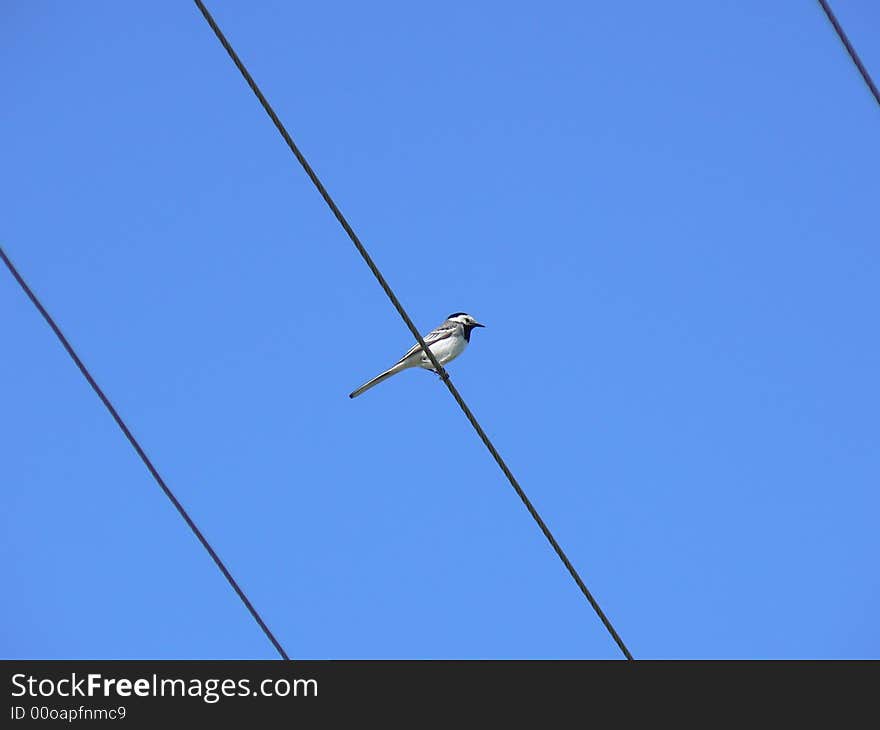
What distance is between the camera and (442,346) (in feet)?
43.6

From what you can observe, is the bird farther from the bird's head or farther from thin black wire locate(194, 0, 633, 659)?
thin black wire locate(194, 0, 633, 659)

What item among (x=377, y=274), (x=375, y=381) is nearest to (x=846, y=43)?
(x=377, y=274)

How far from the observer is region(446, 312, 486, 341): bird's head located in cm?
1370

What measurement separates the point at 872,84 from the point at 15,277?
4693 millimetres

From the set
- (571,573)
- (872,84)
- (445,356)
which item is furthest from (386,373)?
(872,84)

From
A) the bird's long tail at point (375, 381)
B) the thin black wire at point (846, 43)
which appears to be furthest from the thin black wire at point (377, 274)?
the bird's long tail at point (375, 381)

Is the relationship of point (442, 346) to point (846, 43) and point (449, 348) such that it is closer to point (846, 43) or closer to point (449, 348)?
point (449, 348)

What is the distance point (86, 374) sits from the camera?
552 centimetres

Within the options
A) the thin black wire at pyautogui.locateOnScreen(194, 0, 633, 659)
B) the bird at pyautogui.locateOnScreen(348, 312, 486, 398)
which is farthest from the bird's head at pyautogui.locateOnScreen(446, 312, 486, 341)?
the thin black wire at pyautogui.locateOnScreen(194, 0, 633, 659)

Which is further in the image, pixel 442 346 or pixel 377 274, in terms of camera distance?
pixel 442 346

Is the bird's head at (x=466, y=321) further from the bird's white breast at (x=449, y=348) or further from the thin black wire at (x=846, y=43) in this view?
the thin black wire at (x=846, y=43)

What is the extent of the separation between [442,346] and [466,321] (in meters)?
0.73

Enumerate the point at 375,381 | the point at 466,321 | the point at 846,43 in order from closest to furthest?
the point at 846,43 → the point at 375,381 → the point at 466,321
